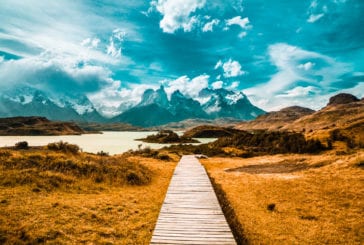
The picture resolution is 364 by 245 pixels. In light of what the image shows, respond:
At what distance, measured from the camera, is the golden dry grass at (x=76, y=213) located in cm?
1312

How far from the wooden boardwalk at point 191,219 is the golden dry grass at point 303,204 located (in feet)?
6.63

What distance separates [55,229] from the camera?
13.7m

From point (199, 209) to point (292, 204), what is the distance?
789cm

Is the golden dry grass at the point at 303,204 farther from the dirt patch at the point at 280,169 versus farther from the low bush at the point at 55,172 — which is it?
the low bush at the point at 55,172

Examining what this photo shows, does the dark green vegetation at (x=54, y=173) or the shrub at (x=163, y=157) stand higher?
the dark green vegetation at (x=54, y=173)

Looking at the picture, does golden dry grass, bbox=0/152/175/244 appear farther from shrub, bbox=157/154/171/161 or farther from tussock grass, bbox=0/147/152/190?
shrub, bbox=157/154/171/161

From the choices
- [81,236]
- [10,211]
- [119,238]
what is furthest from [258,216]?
[10,211]

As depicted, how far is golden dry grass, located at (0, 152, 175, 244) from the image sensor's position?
1312 centimetres

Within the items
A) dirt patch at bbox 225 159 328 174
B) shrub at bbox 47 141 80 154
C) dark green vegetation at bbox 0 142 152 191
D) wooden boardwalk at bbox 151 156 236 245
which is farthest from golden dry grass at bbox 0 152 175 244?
dirt patch at bbox 225 159 328 174

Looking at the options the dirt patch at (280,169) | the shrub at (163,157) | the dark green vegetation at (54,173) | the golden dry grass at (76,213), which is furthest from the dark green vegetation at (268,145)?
the golden dry grass at (76,213)

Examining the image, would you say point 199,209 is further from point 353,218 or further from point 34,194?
point 34,194

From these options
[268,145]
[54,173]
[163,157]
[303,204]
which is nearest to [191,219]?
[303,204]

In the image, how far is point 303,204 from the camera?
1964 cm

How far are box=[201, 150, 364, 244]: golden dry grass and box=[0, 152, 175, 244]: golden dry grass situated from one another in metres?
6.51
